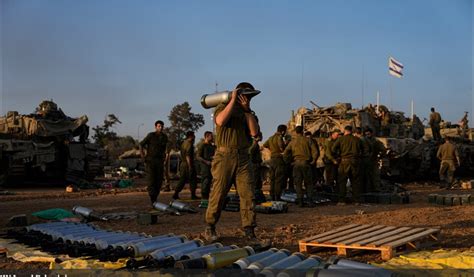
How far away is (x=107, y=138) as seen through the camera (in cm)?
5178

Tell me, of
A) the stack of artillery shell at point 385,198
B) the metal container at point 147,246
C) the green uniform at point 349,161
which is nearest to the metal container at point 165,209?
the green uniform at point 349,161

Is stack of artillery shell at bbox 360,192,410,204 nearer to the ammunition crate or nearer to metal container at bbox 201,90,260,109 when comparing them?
the ammunition crate

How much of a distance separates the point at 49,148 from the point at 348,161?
12.9m

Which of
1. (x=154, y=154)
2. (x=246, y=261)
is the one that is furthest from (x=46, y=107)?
(x=246, y=261)

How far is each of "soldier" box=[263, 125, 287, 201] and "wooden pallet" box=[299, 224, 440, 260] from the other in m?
5.85

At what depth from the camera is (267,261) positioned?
4.61m

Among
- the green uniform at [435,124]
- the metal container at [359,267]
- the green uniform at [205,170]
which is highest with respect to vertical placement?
the green uniform at [435,124]

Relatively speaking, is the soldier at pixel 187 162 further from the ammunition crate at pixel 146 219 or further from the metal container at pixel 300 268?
the metal container at pixel 300 268

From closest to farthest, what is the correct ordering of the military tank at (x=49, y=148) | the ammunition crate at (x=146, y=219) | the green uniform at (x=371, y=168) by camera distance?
the ammunition crate at (x=146, y=219), the green uniform at (x=371, y=168), the military tank at (x=49, y=148)

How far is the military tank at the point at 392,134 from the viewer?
1898 cm

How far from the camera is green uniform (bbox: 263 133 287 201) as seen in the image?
1266cm

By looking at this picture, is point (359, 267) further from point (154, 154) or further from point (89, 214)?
point (154, 154)

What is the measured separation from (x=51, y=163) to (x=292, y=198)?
12600 mm

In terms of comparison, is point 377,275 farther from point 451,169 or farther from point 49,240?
point 451,169
